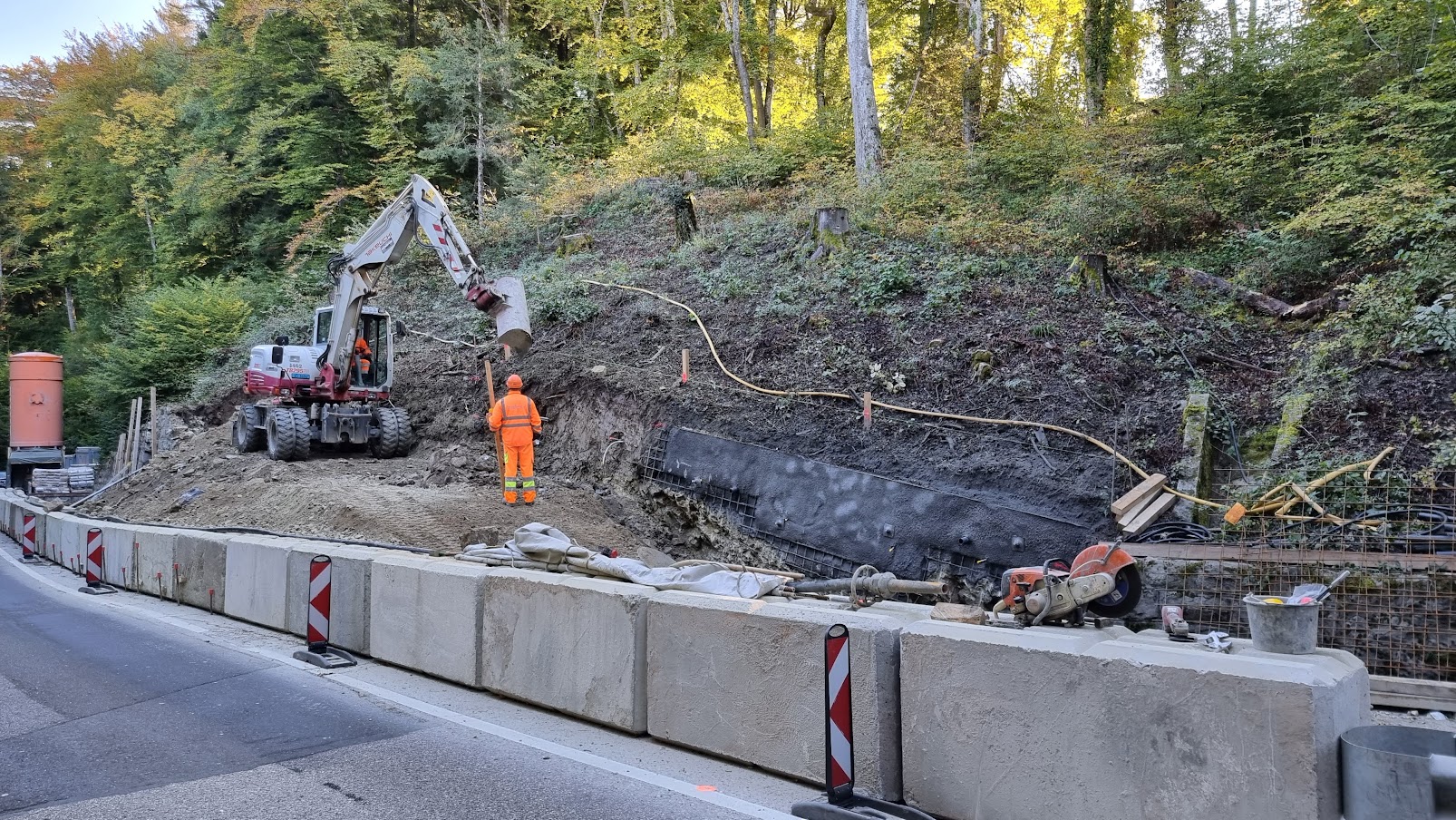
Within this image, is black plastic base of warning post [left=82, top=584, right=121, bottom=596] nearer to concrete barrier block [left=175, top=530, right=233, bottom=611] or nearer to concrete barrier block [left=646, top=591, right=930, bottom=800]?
concrete barrier block [left=175, top=530, right=233, bottom=611]

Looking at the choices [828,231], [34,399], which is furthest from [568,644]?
[34,399]

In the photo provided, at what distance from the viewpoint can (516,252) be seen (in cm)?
2508

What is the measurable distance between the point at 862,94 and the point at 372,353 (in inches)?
462

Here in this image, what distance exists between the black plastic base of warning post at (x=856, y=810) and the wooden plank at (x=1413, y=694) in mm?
4228

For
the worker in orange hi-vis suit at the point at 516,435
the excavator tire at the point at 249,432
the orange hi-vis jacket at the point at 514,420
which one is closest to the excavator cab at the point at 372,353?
the excavator tire at the point at 249,432

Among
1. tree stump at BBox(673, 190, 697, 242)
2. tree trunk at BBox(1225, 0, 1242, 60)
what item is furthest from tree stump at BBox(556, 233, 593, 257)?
tree trunk at BBox(1225, 0, 1242, 60)

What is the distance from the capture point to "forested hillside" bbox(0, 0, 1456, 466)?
12.6 metres

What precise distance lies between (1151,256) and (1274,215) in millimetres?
1989

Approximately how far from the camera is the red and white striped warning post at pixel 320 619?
7.24 meters

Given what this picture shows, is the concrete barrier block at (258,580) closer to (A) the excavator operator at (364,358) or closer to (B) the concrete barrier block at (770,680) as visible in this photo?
(B) the concrete barrier block at (770,680)

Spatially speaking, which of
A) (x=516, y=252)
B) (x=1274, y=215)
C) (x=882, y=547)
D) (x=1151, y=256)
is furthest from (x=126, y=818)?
(x=516, y=252)

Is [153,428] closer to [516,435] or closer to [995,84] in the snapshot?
[516,435]

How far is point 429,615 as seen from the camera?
6.64 metres

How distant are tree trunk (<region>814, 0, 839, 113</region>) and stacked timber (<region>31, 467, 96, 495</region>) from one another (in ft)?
82.5
